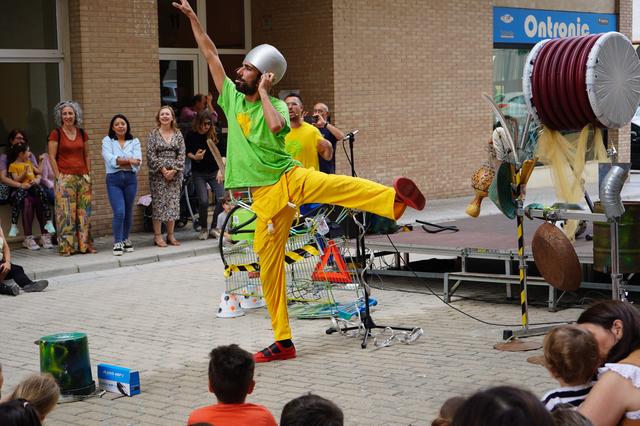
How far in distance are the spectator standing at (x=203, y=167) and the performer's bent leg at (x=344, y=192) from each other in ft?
24.0

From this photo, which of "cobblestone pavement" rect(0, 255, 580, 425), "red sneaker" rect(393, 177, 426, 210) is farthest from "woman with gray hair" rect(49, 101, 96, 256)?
"red sneaker" rect(393, 177, 426, 210)

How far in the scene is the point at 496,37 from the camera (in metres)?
23.1

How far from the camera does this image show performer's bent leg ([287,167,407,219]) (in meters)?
8.55

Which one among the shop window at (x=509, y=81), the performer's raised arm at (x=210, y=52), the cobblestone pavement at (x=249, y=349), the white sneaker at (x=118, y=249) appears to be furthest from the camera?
the shop window at (x=509, y=81)

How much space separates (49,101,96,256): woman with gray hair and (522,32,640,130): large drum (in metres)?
6.46

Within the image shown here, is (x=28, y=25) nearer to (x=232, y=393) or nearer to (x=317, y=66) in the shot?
(x=317, y=66)

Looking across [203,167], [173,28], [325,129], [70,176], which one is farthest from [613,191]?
[173,28]

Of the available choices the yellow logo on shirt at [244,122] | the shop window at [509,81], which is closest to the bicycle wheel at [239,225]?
the yellow logo on shirt at [244,122]

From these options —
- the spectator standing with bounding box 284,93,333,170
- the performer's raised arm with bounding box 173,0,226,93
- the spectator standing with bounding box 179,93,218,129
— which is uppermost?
the performer's raised arm with bounding box 173,0,226,93

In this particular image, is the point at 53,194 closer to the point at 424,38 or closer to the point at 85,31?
the point at 85,31

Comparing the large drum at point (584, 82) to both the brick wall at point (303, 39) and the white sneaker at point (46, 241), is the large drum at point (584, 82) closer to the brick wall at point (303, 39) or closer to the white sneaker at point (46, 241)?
the white sneaker at point (46, 241)

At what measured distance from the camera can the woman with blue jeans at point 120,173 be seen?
14.8m

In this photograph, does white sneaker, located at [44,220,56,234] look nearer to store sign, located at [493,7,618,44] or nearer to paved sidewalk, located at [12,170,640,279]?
paved sidewalk, located at [12,170,640,279]

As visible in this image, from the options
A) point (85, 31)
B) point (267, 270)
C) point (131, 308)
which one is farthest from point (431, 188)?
point (267, 270)
